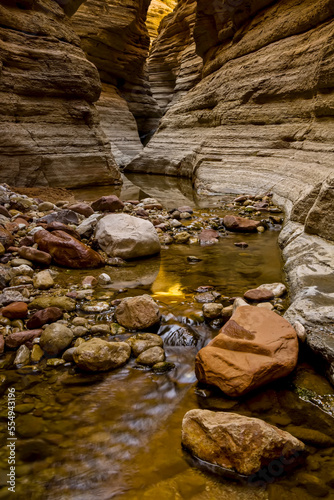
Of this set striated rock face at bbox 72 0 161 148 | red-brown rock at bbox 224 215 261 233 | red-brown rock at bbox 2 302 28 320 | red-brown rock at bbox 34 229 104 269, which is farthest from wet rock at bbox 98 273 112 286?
striated rock face at bbox 72 0 161 148

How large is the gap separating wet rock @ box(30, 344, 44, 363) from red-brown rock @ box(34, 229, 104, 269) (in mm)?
1558

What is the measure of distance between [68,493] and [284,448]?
2.95 ft

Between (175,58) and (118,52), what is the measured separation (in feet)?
19.7

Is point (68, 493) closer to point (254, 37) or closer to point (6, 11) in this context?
point (6, 11)

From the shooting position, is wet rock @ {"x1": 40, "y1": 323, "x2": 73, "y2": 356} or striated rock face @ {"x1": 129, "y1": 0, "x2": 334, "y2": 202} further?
striated rock face @ {"x1": 129, "y1": 0, "x2": 334, "y2": 202}

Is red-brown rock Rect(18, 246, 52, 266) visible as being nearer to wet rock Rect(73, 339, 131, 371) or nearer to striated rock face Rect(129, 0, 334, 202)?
wet rock Rect(73, 339, 131, 371)

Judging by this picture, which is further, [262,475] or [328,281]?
[328,281]

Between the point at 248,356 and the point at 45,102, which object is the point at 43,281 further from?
the point at 45,102

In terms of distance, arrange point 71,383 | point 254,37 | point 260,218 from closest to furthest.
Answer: point 71,383 < point 260,218 < point 254,37

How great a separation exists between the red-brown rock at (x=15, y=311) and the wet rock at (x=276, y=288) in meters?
2.05

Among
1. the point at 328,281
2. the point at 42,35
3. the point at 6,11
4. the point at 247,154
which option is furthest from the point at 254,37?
the point at 328,281

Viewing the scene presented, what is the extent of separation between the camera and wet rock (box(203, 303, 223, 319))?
2.66m

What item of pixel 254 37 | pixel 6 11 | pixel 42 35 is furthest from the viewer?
pixel 254 37

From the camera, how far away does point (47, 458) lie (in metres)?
1.44
